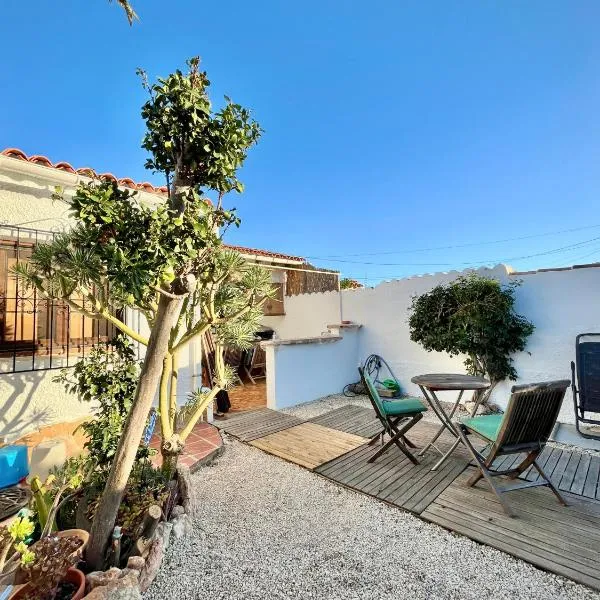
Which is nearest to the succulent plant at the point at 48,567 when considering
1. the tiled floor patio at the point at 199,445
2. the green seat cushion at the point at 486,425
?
the tiled floor patio at the point at 199,445

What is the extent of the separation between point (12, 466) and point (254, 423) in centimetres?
370

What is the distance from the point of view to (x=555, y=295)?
19.8 feet

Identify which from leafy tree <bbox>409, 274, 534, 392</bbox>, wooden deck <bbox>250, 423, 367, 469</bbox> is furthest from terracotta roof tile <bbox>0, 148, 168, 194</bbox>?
leafy tree <bbox>409, 274, 534, 392</bbox>

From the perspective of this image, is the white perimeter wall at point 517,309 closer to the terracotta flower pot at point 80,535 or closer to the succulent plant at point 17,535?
the terracotta flower pot at point 80,535

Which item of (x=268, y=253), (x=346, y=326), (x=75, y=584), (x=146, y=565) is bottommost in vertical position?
(x=146, y=565)

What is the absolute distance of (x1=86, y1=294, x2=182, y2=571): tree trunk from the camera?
216 centimetres

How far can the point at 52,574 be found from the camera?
6.05 feet

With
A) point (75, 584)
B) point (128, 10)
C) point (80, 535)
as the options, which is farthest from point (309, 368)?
point (128, 10)

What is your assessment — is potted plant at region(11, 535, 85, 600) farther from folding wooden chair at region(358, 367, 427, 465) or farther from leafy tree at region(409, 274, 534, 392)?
leafy tree at region(409, 274, 534, 392)

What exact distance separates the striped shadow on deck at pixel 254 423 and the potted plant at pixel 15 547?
3.51 meters

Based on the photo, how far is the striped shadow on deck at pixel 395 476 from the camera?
3604 mm

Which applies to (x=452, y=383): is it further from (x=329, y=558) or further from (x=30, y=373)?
(x=30, y=373)

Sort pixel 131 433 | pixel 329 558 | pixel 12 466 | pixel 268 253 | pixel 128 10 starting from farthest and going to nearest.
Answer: pixel 268 253 → pixel 12 466 → pixel 128 10 → pixel 329 558 → pixel 131 433

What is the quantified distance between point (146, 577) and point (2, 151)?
533cm
